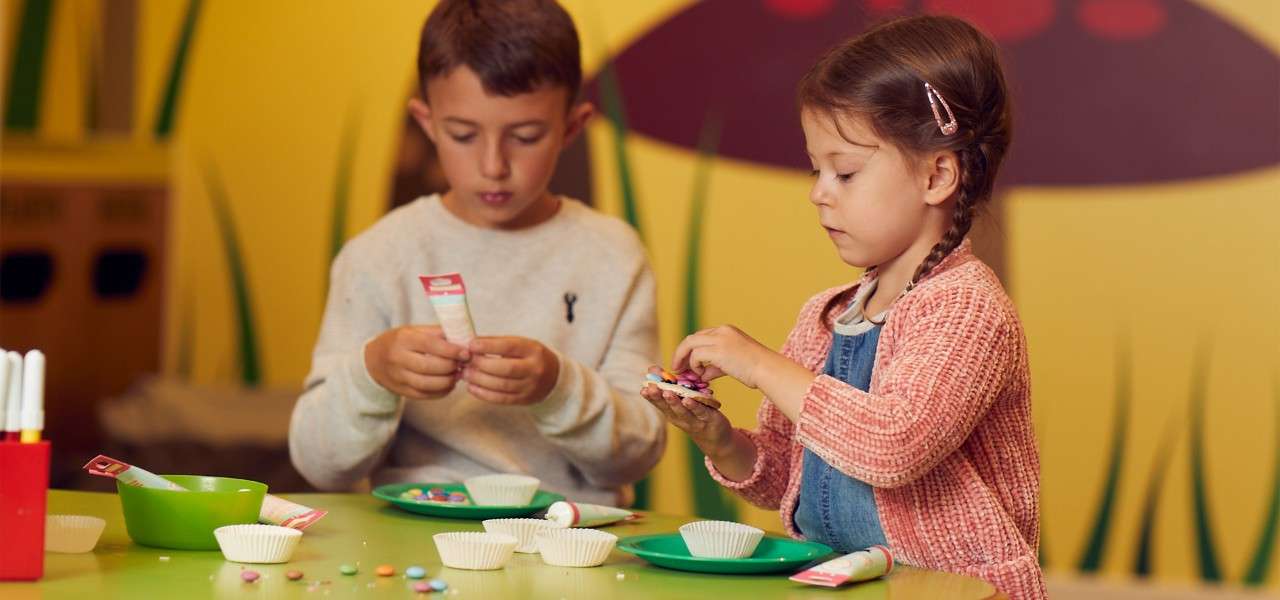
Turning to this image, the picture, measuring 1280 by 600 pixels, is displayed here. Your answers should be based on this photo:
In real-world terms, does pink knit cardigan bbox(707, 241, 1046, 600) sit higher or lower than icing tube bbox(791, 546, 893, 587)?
higher

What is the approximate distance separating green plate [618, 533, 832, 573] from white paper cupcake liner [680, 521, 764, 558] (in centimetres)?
2

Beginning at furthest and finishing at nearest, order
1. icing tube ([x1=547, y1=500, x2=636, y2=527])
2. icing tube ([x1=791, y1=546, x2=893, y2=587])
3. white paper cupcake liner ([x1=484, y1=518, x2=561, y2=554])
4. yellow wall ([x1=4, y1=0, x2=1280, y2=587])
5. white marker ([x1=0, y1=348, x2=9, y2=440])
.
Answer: yellow wall ([x1=4, y1=0, x2=1280, y2=587])
icing tube ([x1=547, y1=500, x2=636, y2=527])
white paper cupcake liner ([x1=484, y1=518, x2=561, y2=554])
icing tube ([x1=791, y1=546, x2=893, y2=587])
white marker ([x1=0, y1=348, x2=9, y2=440])

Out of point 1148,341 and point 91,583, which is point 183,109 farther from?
point 91,583

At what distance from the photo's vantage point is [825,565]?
1.18 metres

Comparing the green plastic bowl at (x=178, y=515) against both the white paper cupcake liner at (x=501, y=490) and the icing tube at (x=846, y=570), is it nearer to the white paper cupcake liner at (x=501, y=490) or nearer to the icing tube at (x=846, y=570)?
the white paper cupcake liner at (x=501, y=490)

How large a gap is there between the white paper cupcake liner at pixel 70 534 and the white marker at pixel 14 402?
0.41 feet

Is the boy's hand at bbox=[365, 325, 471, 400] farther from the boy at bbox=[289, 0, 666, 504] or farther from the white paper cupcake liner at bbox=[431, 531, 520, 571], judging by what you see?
the white paper cupcake liner at bbox=[431, 531, 520, 571]

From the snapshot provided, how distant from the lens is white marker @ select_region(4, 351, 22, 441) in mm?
1044

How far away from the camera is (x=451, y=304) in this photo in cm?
150

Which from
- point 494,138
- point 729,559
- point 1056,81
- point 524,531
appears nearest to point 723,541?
point 729,559

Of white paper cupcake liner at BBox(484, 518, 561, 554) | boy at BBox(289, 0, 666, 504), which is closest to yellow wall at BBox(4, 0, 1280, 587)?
boy at BBox(289, 0, 666, 504)

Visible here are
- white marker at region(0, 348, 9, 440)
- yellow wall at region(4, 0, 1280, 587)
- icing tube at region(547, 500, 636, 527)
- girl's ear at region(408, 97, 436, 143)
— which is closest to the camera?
white marker at region(0, 348, 9, 440)

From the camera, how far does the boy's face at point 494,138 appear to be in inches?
70.1

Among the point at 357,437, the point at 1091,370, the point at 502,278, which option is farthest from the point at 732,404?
the point at 357,437
